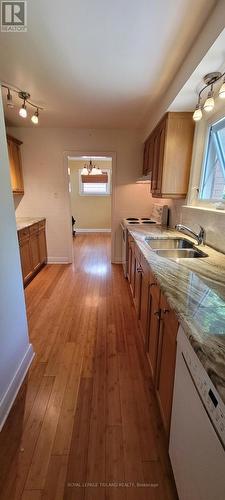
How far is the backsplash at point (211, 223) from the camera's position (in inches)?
65.4

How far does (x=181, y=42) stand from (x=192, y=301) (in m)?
1.82

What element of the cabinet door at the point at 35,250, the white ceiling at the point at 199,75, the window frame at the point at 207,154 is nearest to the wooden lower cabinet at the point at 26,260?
the cabinet door at the point at 35,250

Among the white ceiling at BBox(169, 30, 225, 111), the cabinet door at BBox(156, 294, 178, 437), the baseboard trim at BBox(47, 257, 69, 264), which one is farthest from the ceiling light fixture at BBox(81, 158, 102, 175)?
the cabinet door at BBox(156, 294, 178, 437)

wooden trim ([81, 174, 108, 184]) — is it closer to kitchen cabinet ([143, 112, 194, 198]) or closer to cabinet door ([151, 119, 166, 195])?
cabinet door ([151, 119, 166, 195])

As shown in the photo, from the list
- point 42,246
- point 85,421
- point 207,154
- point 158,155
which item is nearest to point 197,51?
point 207,154

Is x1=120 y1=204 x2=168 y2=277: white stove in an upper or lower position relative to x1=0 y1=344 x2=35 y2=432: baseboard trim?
upper

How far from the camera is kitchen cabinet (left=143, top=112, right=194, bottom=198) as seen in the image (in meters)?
2.17

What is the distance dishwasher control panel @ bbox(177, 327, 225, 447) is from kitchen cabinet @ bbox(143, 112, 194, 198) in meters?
1.89

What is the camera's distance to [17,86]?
218 cm

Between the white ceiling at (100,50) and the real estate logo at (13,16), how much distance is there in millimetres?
37

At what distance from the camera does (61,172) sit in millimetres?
3752

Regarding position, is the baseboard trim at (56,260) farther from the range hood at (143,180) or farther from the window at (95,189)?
the window at (95,189)

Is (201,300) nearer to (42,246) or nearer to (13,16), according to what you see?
(13,16)

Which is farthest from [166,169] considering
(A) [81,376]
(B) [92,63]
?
(A) [81,376]
